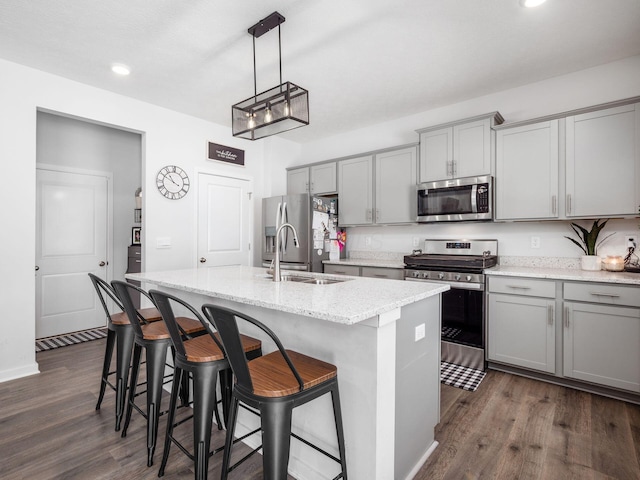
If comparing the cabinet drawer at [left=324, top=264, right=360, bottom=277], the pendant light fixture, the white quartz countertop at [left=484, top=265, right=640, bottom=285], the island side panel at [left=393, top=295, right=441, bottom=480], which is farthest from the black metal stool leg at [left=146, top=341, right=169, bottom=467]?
the white quartz countertop at [left=484, top=265, right=640, bottom=285]

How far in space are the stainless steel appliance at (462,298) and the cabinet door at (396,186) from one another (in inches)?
26.9

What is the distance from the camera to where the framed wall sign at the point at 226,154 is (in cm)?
438

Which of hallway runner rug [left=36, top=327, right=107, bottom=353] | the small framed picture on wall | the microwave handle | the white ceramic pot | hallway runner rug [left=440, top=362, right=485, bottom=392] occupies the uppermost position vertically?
the microwave handle

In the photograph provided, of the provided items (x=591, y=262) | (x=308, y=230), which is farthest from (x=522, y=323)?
(x=308, y=230)

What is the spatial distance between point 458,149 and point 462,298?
4.87 ft

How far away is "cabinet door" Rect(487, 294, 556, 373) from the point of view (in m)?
2.73

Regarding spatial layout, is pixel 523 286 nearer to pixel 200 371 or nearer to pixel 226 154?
pixel 200 371

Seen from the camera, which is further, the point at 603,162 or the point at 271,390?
the point at 603,162

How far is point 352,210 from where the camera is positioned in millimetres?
4375

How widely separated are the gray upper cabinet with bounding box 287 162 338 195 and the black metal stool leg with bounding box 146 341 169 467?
125 inches

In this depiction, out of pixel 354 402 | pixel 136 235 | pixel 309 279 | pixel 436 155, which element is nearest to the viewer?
pixel 354 402

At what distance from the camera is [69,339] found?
3.99m

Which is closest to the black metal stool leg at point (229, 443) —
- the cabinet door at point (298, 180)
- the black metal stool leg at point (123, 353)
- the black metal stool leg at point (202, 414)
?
the black metal stool leg at point (202, 414)

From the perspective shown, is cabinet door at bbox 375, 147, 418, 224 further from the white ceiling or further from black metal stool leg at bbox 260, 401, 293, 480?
black metal stool leg at bbox 260, 401, 293, 480
